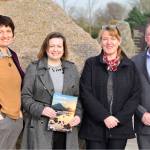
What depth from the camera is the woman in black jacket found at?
4.36 metres

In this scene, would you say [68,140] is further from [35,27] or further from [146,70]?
[35,27]

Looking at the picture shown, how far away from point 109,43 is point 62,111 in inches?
31.5

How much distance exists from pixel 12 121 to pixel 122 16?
35329 mm

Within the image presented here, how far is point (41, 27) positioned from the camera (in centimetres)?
677

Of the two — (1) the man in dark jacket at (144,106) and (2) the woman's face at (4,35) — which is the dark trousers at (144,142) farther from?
(2) the woman's face at (4,35)

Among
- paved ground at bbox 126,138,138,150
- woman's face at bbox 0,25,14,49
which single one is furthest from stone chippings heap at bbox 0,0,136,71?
woman's face at bbox 0,25,14,49

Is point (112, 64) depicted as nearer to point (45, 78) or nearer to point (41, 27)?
point (45, 78)

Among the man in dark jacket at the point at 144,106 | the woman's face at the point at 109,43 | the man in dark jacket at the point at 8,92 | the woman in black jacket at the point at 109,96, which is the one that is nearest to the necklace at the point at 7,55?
the man in dark jacket at the point at 8,92

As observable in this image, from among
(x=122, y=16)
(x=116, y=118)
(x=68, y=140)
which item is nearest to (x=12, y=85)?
(x=68, y=140)

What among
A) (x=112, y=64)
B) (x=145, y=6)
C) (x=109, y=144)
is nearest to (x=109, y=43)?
(x=112, y=64)

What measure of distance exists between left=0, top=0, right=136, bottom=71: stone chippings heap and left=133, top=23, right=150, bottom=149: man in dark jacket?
148 cm

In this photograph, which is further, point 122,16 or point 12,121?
point 122,16

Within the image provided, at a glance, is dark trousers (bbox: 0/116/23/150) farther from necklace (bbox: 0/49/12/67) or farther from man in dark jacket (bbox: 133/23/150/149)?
man in dark jacket (bbox: 133/23/150/149)

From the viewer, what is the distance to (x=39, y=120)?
436 centimetres
